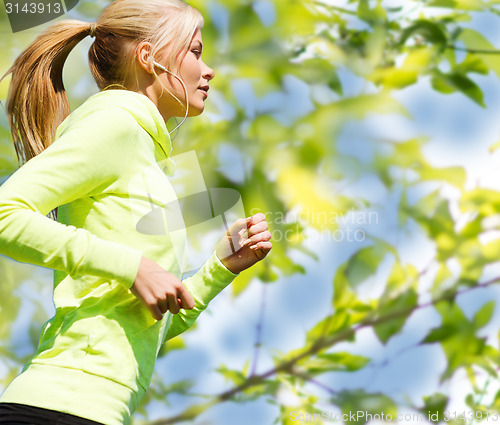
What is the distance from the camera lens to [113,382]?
47cm

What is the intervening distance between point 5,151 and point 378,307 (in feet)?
2.69

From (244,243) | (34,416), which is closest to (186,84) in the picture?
(244,243)

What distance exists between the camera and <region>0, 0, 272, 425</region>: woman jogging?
1.49 ft

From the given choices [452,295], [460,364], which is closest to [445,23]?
[452,295]

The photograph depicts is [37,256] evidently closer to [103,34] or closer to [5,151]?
[103,34]

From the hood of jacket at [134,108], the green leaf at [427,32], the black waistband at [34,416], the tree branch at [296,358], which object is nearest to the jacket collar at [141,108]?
the hood of jacket at [134,108]

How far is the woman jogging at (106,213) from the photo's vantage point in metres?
0.46

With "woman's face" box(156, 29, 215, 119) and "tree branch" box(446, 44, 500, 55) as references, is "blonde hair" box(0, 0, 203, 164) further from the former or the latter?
"tree branch" box(446, 44, 500, 55)

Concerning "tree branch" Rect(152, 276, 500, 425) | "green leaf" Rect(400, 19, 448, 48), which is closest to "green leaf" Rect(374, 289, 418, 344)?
"tree branch" Rect(152, 276, 500, 425)

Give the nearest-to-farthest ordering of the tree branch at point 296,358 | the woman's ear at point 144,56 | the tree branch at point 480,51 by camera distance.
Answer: the woman's ear at point 144,56 → the tree branch at point 296,358 → the tree branch at point 480,51

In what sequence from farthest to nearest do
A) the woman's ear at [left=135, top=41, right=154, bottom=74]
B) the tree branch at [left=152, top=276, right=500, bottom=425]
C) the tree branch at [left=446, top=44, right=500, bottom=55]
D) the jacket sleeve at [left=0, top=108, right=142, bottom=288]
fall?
the tree branch at [left=446, top=44, right=500, bottom=55] → the tree branch at [left=152, top=276, right=500, bottom=425] → the woman's ear at [left=135, top=41, right=154, bottom=74] → the jacket sleeve at [left=0, top=108, right=142, bottom=288]

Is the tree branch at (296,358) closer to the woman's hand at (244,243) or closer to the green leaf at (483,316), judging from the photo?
the green leaf at (483,316)

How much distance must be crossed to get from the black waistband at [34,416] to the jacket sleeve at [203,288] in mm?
168

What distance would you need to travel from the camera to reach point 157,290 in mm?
460
